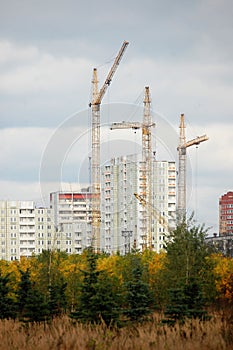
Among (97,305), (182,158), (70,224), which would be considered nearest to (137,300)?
(97,305)

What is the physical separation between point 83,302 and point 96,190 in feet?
263

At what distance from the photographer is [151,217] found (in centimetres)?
14650

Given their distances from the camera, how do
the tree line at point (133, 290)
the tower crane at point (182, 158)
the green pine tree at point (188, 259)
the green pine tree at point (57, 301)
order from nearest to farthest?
the tree line at point (133, 290), the green pine tree at point (57, 301), the green pine tree at point (188, 259), the tower crane at point (182, 158)

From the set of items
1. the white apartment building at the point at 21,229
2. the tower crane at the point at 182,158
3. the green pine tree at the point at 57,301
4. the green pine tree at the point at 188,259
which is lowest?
the green pine tree at the point at 57,301

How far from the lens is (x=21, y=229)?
155250 millimetres

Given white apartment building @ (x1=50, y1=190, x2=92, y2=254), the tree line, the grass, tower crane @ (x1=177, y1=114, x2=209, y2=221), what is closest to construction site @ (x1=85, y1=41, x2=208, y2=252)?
tower crane @ (x1=177, y1=114, x2=209, y2=221)

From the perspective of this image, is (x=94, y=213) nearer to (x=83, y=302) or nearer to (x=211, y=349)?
(x=83, y=302)

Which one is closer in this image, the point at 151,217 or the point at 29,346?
the point at 29,346

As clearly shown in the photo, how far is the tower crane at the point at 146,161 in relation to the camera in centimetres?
13600

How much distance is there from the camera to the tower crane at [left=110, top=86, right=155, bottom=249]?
136 meters

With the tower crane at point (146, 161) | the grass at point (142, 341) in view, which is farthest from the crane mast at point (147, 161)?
the grass at point (142, 341)

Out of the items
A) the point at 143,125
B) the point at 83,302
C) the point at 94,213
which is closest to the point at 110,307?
the point at 83,302

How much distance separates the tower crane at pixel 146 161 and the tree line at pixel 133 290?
72.4 m

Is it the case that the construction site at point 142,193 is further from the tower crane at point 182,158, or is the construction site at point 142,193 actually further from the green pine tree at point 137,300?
the green pine tree at point 137,300
